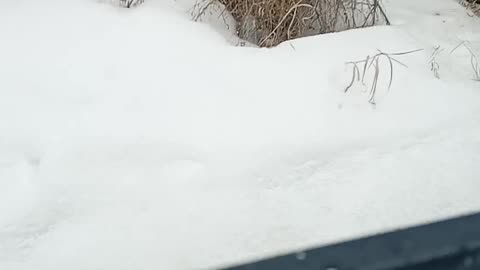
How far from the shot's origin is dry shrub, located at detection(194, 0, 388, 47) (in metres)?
2.71

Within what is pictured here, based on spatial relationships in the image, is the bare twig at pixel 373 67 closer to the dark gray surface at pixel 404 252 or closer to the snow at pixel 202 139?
the snow at pixel 202 139

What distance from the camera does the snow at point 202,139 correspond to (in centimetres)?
189

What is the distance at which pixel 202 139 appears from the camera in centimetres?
219

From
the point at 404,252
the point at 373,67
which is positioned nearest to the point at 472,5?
the point at 373,67

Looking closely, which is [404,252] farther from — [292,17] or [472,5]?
[472,5]

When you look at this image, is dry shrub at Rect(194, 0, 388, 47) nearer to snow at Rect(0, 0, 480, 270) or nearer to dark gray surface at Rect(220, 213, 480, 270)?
snow at Rect(0, 0, 480, 270)

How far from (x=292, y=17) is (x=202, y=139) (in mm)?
806

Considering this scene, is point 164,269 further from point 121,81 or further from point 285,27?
point 285,27

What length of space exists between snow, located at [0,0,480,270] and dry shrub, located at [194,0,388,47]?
110mm

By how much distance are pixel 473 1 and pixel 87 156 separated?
6.57ft

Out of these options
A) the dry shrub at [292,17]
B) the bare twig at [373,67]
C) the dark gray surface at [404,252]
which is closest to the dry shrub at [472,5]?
the dry shrub at [292,17]

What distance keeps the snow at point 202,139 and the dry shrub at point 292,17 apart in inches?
4.3

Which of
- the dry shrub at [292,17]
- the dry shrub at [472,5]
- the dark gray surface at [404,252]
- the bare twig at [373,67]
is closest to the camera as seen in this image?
the dark gray surface at [404,252]

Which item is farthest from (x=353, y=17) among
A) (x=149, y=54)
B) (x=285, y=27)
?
(x=149, y=54)
